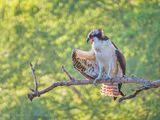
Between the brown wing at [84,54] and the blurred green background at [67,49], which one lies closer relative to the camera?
the brown wing at [84,54]

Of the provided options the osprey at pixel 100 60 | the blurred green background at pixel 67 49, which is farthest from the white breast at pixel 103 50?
the blurred green background at pixel 67 49

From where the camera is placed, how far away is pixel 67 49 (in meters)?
6.07

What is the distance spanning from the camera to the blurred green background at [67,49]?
19.4 ft

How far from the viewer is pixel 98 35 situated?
3.00 metres

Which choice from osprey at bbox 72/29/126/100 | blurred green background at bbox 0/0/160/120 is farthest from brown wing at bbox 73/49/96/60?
blurred green background at bbox 0/0/160/120

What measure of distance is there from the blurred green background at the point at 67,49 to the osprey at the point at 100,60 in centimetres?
268

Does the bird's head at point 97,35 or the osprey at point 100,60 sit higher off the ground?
the bird's head at point 97,35

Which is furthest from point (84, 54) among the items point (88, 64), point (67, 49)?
point (67, 49)

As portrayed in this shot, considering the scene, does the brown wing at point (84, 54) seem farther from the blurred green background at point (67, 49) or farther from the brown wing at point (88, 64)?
the blurred green background at point (67, 49)

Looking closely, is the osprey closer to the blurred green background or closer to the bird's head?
the bird's head

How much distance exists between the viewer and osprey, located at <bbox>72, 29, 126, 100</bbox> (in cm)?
301

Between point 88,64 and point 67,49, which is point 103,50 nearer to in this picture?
point 88,64

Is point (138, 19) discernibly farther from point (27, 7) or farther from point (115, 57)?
point (115, 57)

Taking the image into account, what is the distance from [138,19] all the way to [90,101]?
0.94 meters
